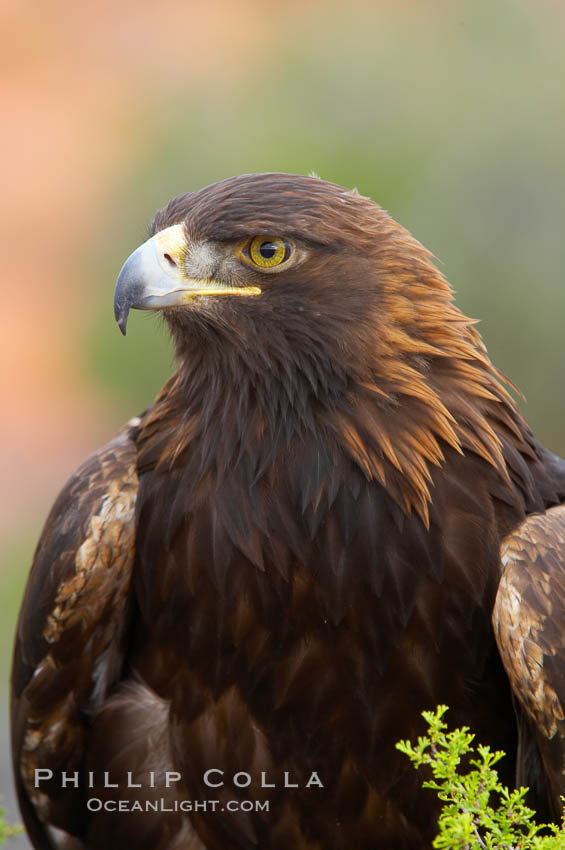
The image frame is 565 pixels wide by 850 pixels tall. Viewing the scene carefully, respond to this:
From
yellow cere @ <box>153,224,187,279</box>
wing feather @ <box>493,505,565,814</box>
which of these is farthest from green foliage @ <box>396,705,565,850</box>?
yellow cere @ <box>153,224,187,279</box>

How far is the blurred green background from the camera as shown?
37.4 ft

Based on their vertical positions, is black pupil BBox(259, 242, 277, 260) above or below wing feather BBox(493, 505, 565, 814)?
above

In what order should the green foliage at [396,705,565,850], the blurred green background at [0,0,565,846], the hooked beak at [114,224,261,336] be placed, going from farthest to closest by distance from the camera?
the blurred green background at [0,0,565,846] → the hooked beak at [114,224,261,336] → the green foliage at [396,705,565,850]

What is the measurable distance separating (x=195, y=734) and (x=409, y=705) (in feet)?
2.51

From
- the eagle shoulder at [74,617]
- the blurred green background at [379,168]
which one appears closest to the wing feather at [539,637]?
the eagle shoulder at [74,617]

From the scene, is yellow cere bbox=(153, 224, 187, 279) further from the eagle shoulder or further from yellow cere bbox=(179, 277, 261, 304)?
the eagle shoulder

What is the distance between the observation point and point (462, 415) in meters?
4.20

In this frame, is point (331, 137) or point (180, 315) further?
point (331, 137)

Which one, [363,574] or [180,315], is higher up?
[180,315]

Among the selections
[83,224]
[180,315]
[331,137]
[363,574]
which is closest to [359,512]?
[363,574]

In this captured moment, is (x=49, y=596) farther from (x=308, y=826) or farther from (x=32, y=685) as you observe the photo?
(x=308, y=826)

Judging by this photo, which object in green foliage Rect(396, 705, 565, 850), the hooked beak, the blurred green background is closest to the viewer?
green foliage Rect(396, 705, 565, 850)

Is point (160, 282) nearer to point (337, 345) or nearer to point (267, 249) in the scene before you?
point (267, 249)

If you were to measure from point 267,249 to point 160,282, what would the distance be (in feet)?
1.15
